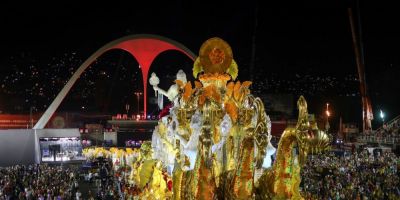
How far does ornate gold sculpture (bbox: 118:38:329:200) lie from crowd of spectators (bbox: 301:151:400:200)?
87.5 inches

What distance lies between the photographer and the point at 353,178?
567 inches

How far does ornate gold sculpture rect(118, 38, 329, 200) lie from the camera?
6.34m

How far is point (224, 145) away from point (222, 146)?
4 cm

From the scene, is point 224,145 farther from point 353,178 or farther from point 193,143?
point 353,178

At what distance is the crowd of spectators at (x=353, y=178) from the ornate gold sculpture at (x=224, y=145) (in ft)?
7.29

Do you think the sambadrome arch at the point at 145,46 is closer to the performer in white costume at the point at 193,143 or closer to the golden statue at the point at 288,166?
the performer in white costume at the point at 193,143

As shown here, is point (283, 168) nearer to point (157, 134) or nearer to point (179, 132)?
point (179, 132)

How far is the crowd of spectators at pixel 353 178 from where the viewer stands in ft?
39.5

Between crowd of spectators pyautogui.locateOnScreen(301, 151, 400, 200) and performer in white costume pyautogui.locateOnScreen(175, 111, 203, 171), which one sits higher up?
performer in white costume pyautogui.locateOnScreen(175, 111, 203, 171)

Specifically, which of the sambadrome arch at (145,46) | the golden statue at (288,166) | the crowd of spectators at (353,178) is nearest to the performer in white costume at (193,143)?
the golden statue at (288,166)

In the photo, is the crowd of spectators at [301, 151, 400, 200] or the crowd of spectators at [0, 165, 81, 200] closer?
the crowd of spectators at [301, 151, 400, 200]

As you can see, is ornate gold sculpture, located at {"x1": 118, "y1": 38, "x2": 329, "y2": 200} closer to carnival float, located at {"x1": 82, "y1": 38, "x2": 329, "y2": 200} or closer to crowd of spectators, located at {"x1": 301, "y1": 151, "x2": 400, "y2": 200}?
carnival float, located at {"x1": 82, "y1": 38, "x2": 329, "y2": 200}

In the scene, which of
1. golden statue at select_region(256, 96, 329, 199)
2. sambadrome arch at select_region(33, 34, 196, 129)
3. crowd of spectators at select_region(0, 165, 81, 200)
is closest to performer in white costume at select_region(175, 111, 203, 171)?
golden statue at select_region(256, 96, 329, 199)

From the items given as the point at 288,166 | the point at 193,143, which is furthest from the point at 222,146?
the point at 288,166
